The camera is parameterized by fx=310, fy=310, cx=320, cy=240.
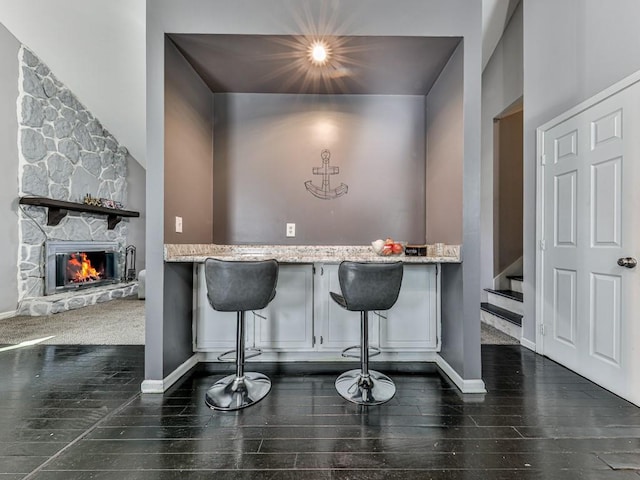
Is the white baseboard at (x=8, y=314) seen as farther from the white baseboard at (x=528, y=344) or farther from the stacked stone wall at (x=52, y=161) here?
the white baseboard at (x=528, y=344)

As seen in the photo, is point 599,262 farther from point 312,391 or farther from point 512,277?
point 312,391

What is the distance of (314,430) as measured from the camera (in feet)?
5.74

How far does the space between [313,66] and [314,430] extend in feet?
8.56

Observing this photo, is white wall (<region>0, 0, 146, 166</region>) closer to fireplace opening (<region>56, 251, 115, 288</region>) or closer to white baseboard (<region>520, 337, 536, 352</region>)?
fireplace opening (<region>56, 251, 115, 288</region>)

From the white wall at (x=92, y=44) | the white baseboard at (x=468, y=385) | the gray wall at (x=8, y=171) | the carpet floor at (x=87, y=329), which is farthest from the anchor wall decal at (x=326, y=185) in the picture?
the gray wall at (x=8, y=171)

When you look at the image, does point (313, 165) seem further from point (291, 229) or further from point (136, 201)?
point (136, 201)

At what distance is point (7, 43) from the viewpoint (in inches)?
160

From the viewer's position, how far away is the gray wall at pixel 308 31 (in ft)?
7.01

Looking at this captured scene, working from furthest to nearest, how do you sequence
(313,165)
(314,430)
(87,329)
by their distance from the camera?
(87,329) < (313,165) < (314,430)

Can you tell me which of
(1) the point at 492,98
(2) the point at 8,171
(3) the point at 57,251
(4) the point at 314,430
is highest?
(1) the point at 492,98

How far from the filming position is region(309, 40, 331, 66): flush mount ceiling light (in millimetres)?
2250

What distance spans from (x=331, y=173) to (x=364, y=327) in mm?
1544

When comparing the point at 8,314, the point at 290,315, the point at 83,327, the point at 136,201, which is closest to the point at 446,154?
the point at 290,315

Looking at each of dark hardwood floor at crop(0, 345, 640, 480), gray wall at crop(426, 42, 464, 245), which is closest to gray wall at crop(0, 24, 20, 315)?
dark hardwood floor at crop(0, 345, 640, 480)
